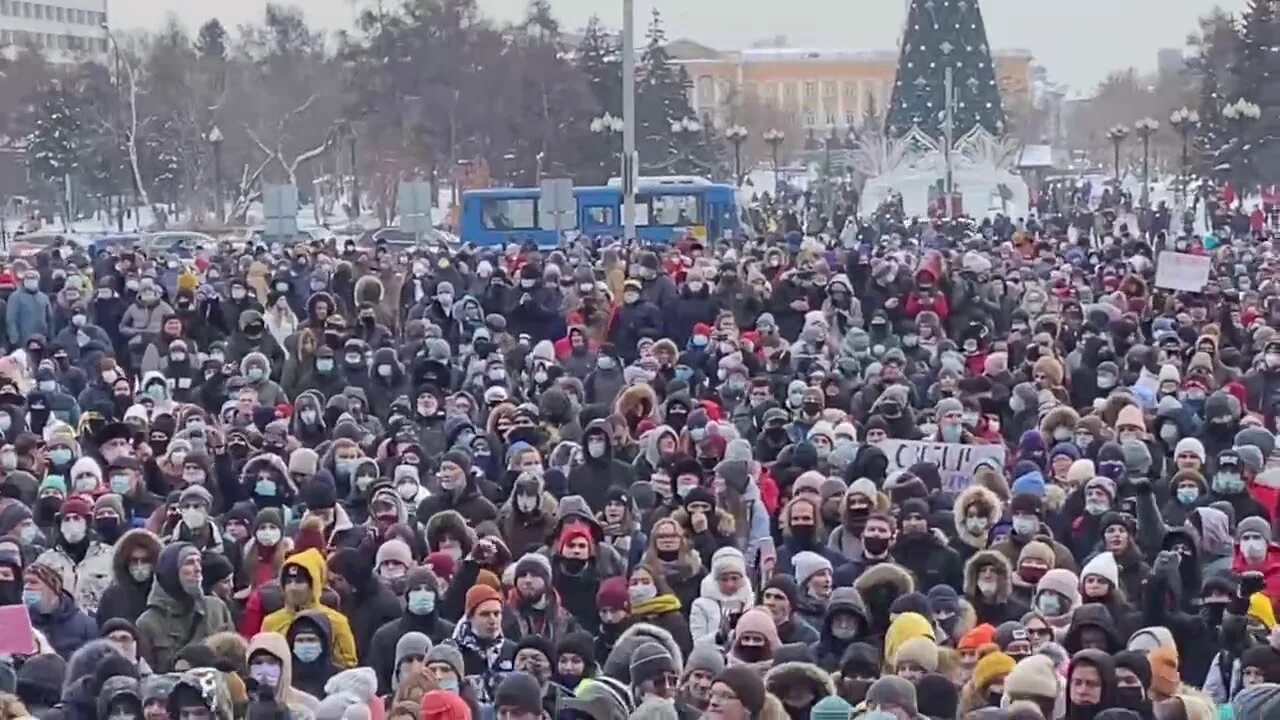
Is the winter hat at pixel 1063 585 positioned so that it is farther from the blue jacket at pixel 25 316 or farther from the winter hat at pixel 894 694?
the blue jacket at pixel 25 316

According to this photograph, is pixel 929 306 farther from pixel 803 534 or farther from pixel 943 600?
pixel 943 600

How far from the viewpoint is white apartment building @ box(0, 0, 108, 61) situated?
118375 mm

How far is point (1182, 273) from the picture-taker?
65.4 ft

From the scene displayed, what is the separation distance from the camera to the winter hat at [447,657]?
27.3 feet

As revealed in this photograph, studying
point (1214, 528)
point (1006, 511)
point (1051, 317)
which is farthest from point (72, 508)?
point (1051, 317)

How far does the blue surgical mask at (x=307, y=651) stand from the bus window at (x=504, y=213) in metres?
37.1

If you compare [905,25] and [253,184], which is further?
[253,184]

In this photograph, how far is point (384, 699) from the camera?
8.68m

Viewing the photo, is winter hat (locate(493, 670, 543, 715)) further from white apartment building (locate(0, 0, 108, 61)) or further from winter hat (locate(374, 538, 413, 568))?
white apartment building (locate(0, 0, 108, 61))

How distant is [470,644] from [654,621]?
956 mm

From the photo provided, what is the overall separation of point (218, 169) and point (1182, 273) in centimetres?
4501

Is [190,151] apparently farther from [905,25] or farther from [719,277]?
[719,277]

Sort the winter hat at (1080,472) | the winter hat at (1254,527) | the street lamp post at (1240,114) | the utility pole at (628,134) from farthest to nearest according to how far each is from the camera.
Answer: the street lamp post at (1240,114) → the utility pole at (628,134) → the winter hat at (1080,472) → the winter hat at (1254,527)

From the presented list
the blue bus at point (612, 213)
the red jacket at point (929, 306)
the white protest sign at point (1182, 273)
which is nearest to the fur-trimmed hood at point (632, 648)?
the red jacket at point (929, 306)
